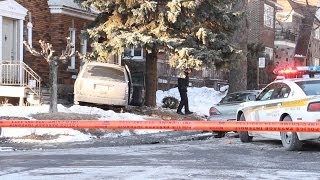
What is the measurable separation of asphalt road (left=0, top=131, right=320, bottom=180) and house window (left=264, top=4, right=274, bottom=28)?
3782 centimetres

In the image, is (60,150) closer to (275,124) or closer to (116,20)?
(275,124)

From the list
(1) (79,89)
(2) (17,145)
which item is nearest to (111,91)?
(1) (79,89)

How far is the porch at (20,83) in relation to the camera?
22156 mm

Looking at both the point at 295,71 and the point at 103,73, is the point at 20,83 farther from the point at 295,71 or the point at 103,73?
the point at 295,71

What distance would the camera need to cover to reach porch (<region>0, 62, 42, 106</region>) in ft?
72.7

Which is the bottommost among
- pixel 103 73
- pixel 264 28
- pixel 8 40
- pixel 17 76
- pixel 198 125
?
pixel 198 125

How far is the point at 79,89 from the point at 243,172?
12.3 metres

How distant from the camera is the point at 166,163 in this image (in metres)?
10.2

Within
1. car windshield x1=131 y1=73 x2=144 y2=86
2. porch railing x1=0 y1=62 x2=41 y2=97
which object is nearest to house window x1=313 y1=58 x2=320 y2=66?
car windshield x1=131 y1=73 x2=144 y2=86

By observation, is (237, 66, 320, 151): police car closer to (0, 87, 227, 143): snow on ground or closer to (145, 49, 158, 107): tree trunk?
(0, 87, 227, 143): snow on ground

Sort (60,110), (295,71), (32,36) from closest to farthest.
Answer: (295,71), (60,110), (32,36)

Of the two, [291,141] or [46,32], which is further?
[46,32]

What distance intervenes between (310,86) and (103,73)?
1024 cm

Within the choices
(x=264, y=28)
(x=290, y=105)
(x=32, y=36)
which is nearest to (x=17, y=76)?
(x=32, y=36)
